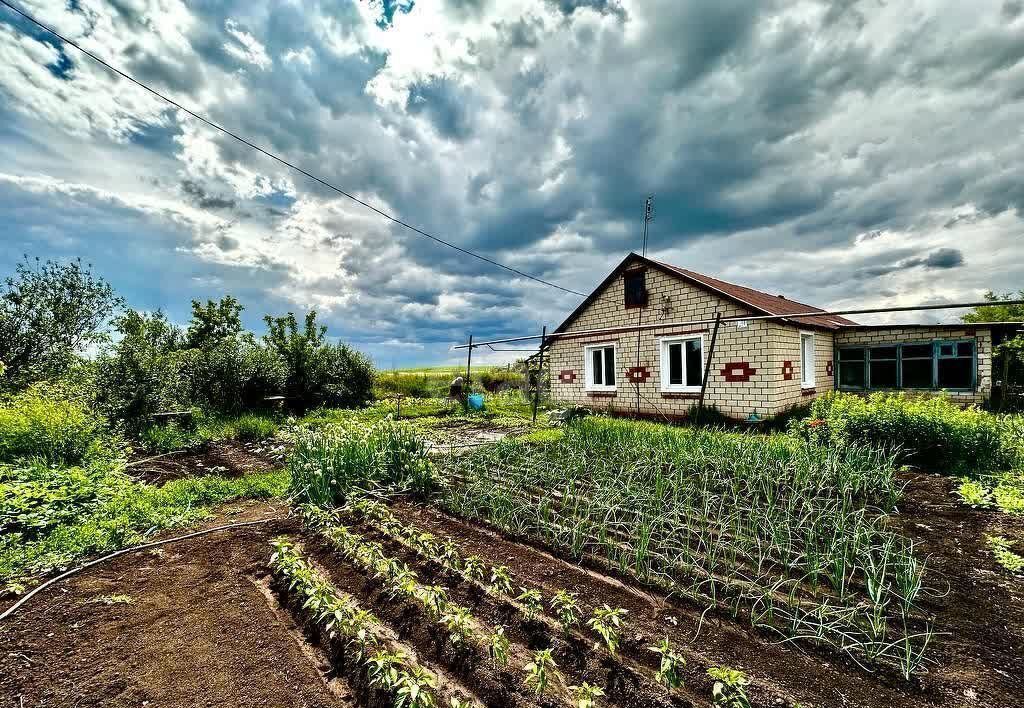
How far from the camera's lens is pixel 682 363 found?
11039 millimetres

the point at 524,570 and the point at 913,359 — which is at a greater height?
the point at 913,359

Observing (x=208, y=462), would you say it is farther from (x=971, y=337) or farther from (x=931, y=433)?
(x=971, y=337)

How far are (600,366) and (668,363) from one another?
2.53 meters

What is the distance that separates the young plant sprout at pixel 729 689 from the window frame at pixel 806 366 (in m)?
11.1

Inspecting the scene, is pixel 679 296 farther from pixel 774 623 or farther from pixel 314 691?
pixel 314 691

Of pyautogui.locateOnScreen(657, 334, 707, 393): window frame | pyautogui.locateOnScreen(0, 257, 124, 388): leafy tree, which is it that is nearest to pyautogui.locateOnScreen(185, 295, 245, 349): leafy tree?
pyautogui.locateOnScreen(0, 257, 124, 388): leafy tree

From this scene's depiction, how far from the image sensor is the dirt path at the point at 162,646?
1.94 meters

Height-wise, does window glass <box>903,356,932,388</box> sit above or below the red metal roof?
below

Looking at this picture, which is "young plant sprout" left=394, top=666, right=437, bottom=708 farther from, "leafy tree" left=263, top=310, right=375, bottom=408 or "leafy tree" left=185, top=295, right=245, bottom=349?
"leafy tree" left=185, top=295, right=245, bottom=349

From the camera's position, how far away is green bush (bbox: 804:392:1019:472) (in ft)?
17.0

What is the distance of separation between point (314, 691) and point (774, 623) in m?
2.43

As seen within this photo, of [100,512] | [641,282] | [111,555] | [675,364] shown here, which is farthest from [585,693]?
[641,282]

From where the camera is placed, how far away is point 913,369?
1291 cm

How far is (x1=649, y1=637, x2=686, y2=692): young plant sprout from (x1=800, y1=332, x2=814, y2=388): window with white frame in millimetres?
11578
